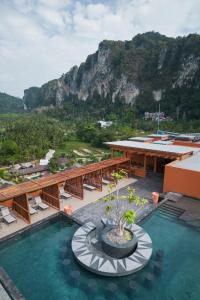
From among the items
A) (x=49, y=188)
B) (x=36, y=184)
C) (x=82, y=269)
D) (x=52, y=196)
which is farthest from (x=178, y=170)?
(x=36, y=184)

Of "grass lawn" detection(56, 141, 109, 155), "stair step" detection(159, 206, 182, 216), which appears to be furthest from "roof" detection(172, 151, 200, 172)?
"grass lawn" detection(56, 141, 109, 155)

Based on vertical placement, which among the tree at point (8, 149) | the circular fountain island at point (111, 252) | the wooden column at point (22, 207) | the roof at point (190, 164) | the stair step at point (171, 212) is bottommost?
the tree at point (8, 149)

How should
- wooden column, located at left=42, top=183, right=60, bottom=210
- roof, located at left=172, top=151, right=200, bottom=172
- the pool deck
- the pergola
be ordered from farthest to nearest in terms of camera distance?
roof, located at left=172, top=151, right=200, bottom=172, wooden column, located at left=42, top=183, right=60, bottom=210, the pergola, the pool deck

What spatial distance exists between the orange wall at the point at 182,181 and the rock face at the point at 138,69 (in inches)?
2561

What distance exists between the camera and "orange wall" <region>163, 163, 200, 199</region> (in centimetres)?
1171

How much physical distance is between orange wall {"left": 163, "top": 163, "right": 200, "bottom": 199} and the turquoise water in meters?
3.27

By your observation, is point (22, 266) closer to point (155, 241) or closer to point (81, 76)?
point (155, 241)

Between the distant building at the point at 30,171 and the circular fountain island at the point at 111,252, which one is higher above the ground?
the circular fountain island at the point at 111,252

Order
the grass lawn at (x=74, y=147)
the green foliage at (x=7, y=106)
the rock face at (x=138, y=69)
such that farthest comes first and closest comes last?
the green foliage at (x=7, y=106), the rock face at (x=138, y=69), the grass lawn at (x=74, y=147)

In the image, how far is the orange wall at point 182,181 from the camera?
461 inches

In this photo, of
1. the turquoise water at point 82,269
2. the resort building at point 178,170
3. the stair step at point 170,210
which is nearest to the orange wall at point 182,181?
the resort building at point 178,170

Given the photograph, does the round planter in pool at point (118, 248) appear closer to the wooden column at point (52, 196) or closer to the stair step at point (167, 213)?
the stair step at point (167, 213)

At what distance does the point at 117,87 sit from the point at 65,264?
9958 centimetres

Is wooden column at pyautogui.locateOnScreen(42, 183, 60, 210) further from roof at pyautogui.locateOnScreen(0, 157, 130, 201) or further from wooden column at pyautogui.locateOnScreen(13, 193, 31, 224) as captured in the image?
wooden column at pyautogui.locateOnScreen(13, 193, 31, 224)
